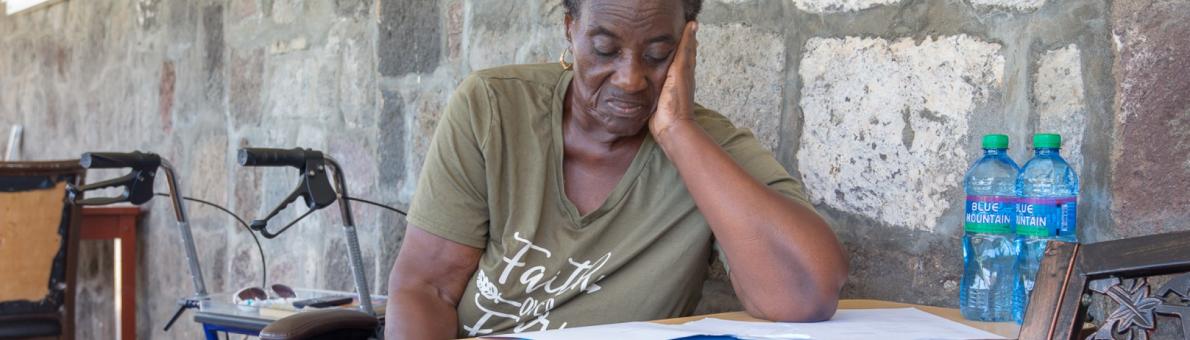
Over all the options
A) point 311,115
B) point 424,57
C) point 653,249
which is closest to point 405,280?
point 653,249

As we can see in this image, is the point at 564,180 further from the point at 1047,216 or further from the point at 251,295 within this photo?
the point at 251,295

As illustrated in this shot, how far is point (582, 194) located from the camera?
2.01 meters

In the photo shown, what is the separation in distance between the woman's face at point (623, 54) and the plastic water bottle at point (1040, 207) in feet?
2.01

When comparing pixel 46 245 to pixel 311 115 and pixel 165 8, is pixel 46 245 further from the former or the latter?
pixel 165 8

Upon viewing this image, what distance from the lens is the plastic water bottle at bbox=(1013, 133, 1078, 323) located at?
177 cm

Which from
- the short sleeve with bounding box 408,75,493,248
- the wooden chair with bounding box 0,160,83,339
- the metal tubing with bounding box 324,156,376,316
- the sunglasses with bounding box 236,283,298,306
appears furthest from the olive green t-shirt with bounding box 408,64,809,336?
the wooden chair with bounding box 0,160,83,339

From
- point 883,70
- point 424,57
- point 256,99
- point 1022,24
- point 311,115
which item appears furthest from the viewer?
point 256,99

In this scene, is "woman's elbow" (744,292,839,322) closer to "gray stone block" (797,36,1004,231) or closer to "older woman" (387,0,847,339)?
"older woman" (387,0,847,339)

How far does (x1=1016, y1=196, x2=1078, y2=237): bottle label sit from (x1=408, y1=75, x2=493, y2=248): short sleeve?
878 mm

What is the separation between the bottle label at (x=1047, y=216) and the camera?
1.76 metres

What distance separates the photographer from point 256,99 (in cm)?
397

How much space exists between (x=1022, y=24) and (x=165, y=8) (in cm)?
360

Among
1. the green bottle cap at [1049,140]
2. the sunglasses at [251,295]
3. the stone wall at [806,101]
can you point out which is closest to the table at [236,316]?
the sunglasses at [251,295]

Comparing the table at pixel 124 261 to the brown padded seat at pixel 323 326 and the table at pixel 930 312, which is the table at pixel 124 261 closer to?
the brown padded seat at pixel 323 326
